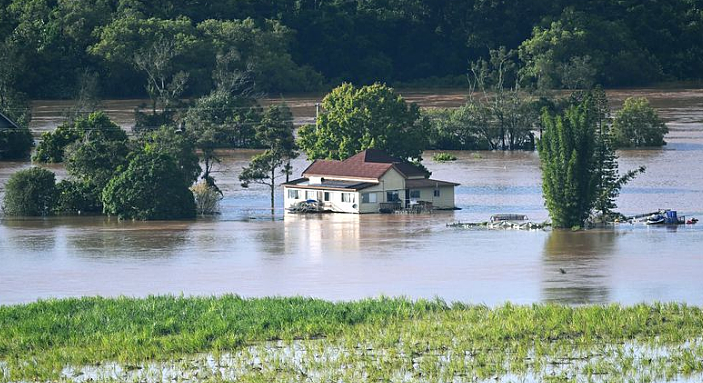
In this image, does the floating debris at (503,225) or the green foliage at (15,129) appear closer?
the floating debris at (503,225)

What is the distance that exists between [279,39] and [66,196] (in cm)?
3826

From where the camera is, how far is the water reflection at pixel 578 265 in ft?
117

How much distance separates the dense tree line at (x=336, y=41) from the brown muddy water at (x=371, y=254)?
2761 centimetres

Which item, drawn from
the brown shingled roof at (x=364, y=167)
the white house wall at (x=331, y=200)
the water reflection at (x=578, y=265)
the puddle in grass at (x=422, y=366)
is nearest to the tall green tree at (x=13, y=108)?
the white house wall at (x=331, y=200)

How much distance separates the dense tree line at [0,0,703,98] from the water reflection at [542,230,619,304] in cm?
3788

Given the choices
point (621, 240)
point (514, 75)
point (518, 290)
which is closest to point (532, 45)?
point (514, 75)

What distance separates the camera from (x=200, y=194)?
177 feet

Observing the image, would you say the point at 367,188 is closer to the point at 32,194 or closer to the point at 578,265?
the point at 32,194

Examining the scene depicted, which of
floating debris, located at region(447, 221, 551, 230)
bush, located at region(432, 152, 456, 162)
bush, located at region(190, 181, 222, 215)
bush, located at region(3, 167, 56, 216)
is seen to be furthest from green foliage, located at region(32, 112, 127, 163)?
floating debris, located at region(447, 221, 551, 230)

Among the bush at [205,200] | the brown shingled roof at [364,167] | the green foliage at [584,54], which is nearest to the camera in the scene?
the brown shingled roof at [364,167]

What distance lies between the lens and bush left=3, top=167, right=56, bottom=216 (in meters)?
53.6

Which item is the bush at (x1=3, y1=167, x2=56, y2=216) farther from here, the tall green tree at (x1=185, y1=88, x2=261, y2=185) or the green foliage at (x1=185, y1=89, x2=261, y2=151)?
the green foliage at (x1=185, y1=89, x2=261, y2=151)

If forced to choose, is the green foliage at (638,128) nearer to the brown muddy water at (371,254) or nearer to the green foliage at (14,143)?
the brown muddy water at (371,254)

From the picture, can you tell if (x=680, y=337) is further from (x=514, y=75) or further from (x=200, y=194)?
(x=514, y=75)
